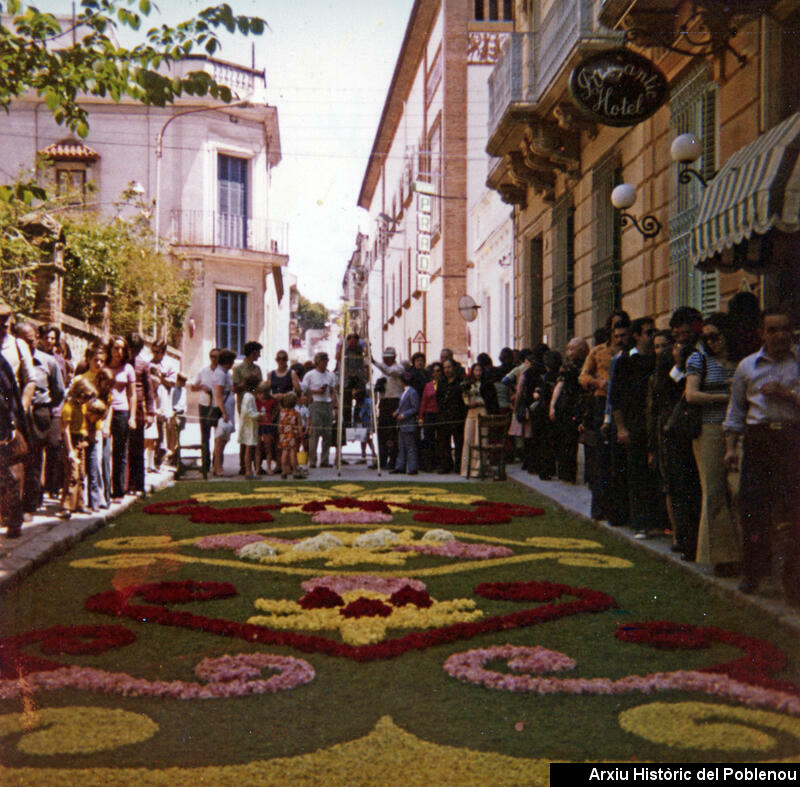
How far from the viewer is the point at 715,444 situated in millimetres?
6953

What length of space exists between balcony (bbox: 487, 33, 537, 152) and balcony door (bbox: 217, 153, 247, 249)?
9.32 meters

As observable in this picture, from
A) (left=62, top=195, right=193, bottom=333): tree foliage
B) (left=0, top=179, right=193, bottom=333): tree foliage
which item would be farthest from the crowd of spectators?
(left=62, top=195, right=193, bottom=333): tree foliage

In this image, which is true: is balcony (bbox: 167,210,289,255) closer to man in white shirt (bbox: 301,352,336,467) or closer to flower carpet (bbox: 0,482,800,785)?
man in white shirt (bbox: 301,352,336,467)


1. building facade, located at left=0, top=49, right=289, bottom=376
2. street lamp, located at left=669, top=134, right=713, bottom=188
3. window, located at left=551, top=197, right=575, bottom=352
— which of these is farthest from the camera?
building facade, located at left=0, top=49, right=289, bottom=376

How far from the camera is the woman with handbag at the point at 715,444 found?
270 inches

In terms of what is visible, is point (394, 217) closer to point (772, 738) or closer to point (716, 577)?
point (716, 577)

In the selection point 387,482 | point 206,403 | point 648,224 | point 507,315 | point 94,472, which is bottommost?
point 387,482

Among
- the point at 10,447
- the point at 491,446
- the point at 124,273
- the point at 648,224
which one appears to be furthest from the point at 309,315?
the point at 10,447

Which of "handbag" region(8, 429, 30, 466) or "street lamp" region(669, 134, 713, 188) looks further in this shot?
"street lamp" region(669, 134, 713, 188)

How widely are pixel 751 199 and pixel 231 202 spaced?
795 inches

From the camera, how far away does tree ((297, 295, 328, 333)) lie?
10494 centimetres

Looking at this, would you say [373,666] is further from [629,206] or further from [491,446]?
[491,446]

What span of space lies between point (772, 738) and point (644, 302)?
9989mm

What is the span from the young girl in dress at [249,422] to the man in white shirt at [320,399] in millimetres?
1881
